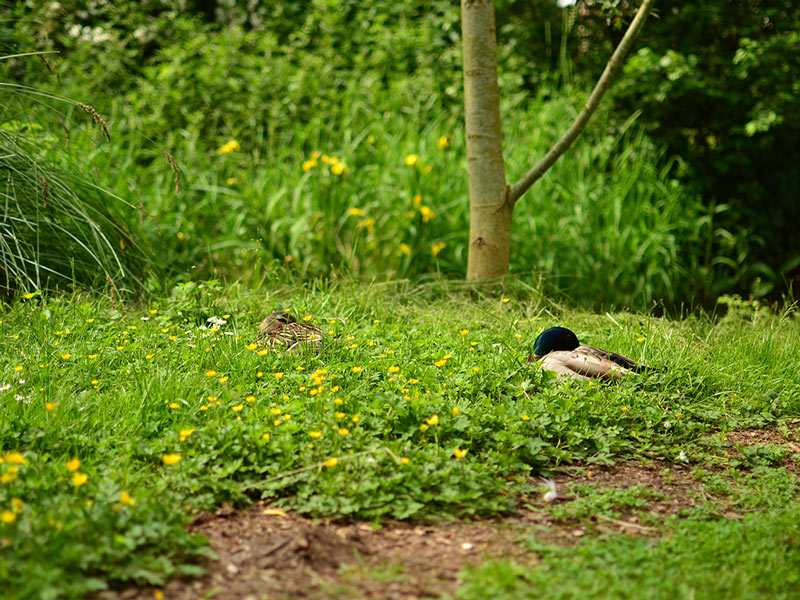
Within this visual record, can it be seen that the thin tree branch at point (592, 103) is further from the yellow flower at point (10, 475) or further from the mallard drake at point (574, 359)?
the yellow flower at point (10, 475)

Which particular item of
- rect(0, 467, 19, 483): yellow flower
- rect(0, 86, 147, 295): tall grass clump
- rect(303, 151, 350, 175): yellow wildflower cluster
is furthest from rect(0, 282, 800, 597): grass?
rect(303, 151, 350, 175): yellow wildflower cluster

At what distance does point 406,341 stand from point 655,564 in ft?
5.96

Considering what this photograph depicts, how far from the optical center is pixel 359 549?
2.07m

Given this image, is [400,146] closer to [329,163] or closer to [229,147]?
[329,163]

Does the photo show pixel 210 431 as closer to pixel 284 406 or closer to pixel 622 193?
pixel 284 406

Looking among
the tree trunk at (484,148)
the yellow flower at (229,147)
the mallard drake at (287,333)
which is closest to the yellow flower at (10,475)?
the mallard drake at (287,333)

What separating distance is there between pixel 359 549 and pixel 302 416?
676 millimetres

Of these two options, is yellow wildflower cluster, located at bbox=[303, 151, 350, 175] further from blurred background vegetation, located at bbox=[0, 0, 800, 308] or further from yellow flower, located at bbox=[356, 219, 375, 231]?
yellow flower, located at bbox=[356, 219, 375, 231]

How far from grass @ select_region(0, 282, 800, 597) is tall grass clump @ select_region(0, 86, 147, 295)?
0.24m

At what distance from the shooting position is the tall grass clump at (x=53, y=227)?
389cm

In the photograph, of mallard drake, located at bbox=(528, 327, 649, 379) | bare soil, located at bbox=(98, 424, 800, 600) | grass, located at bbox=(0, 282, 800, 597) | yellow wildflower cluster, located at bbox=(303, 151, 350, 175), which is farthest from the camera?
yellow wildflower cluster, located at bbox=(303, 151, 350, 175)

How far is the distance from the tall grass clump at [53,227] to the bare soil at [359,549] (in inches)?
84.4

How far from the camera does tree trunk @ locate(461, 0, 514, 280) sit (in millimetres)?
4305

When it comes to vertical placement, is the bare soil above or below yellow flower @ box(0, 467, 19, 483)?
below
